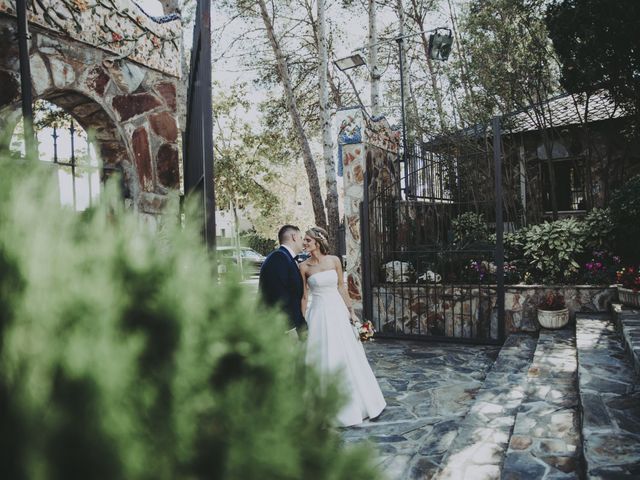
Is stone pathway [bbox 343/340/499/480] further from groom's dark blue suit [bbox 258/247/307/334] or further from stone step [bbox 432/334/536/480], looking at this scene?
groom's dark blue suit [bbox 258/247/307/334]

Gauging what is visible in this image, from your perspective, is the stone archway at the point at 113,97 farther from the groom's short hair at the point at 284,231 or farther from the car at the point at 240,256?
the car at the point at 240,256

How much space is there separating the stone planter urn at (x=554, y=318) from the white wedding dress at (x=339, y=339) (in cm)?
387

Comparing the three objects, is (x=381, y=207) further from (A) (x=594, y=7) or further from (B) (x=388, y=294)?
(A) (x=594, y=7)

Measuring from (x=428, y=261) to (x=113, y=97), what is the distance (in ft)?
21.6

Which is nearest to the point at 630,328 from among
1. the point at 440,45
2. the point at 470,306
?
the point at 470,306

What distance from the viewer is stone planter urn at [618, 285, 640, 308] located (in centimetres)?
703

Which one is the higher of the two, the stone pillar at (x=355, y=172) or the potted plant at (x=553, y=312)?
the stone pillar at (x=355, y=172)

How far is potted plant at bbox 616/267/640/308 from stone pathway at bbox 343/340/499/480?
192cm

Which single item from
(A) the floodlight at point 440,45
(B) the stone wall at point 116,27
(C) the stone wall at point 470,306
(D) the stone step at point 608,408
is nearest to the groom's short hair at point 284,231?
(B) the stone wall at point 116,27

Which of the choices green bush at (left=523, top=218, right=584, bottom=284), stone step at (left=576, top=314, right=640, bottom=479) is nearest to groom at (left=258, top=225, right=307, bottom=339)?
stone step at (left=576, top=314, right=640, bottom=479)

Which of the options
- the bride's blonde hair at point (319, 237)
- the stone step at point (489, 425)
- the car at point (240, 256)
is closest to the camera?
the car at point (240, 256)

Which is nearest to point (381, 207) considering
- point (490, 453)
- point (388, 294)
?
point (388, 294)

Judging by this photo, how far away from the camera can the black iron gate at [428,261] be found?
8508mm

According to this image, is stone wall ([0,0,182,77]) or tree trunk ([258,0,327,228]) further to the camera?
tree trunk ([258,0,327,228])
